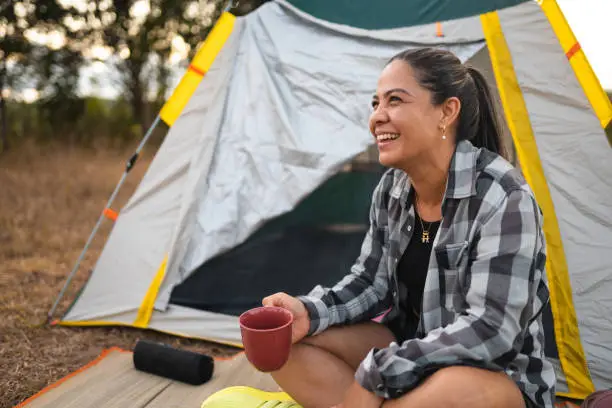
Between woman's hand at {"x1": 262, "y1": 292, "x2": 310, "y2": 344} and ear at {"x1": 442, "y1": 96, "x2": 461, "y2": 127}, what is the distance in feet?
2.00

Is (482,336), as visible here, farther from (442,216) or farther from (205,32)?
(205,32)

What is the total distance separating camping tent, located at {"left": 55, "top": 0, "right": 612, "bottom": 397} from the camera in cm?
201

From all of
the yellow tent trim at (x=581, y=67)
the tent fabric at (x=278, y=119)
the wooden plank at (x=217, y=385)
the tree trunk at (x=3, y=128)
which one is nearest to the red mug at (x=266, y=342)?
the wooden plank at (x=217, y=385)

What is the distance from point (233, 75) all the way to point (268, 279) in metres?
0.96

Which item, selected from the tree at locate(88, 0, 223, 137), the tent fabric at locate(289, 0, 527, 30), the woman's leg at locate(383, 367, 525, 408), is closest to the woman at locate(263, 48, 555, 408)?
the woman's leg at locate(383, 367, 525, 408)

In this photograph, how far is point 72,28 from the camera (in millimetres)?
7309

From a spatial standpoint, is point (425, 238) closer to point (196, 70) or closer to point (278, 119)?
point (278, 119)

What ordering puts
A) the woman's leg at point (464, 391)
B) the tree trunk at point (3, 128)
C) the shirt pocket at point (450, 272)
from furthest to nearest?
1. the tree trunk at point (3, 128)
2. the shirt pocket at point (450, 272)
3. the woman's leg at point (464, 391)

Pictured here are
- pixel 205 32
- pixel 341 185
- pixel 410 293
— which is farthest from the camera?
pixel 205 32

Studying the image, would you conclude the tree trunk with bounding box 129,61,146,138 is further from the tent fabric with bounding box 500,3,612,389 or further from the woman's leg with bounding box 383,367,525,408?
the woman's leg with bounding box 383,367,525,408

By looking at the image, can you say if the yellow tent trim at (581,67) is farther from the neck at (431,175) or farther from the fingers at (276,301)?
the fingers at (276,301)

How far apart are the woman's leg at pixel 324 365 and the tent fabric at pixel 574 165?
0.93 meters

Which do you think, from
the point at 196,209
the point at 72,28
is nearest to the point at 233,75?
the point at 196,209

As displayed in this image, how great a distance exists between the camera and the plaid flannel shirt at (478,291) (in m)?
1.14
